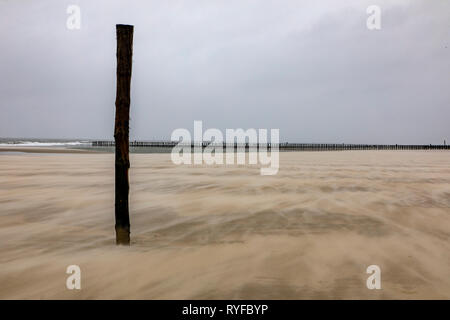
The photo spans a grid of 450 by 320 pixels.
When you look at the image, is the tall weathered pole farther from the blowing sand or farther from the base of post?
the blowing sand

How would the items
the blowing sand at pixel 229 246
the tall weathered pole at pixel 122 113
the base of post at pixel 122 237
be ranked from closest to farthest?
the blowing sand at pixel 229 246
the tall weathered pole at pixel 122 113
the base of post at pixel 122 237

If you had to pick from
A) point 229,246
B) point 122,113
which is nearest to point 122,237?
point 229,246

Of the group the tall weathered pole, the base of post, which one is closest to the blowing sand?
the base of post

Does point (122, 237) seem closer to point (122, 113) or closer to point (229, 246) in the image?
point (229, 246)

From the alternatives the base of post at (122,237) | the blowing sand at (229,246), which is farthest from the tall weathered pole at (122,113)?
the blowing sand at (229,246)

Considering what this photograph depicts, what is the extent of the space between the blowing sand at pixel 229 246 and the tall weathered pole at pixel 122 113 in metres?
0.75

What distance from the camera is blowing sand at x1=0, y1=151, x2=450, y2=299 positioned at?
11.0 feet

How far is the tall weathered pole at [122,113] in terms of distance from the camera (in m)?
4.48

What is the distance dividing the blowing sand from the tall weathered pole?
75cm

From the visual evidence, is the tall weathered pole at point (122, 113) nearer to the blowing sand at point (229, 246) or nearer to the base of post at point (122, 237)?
the base of post at point (122, 237)

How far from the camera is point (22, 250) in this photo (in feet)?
14.4

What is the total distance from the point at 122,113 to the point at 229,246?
98.8 inches
